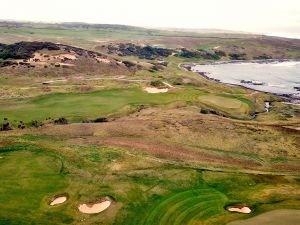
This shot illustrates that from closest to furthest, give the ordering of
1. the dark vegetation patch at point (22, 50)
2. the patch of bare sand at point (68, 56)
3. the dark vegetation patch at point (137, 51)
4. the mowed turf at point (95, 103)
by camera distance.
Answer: the mowed turf at point (95, 103), the dark vegetation patch at point (22, 50), the patch of bare sand at point (68, 56), the dark vegetation patch at point (137, 51)

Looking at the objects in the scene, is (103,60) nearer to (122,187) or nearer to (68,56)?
(68,56)

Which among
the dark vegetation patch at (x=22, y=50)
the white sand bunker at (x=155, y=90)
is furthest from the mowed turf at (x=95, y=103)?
the dark vegetation patch at (x=22, y=50)

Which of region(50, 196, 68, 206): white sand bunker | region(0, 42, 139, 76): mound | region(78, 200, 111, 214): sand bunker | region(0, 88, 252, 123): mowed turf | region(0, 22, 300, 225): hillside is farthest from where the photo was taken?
region(0, 42, 139, 76): mound

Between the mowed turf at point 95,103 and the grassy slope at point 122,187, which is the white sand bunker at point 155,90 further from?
the grassy slope at point 122,187

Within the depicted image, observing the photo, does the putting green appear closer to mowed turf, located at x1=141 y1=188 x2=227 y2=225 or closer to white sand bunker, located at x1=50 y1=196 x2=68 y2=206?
mowed turf, located at x1=141 y1=188 x2=227 y2=225

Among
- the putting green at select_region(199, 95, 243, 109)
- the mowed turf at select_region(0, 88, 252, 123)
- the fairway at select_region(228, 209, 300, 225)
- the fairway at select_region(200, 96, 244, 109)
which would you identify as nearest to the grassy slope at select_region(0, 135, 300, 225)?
the fairway at select_region(228, 209, 300, 225)
